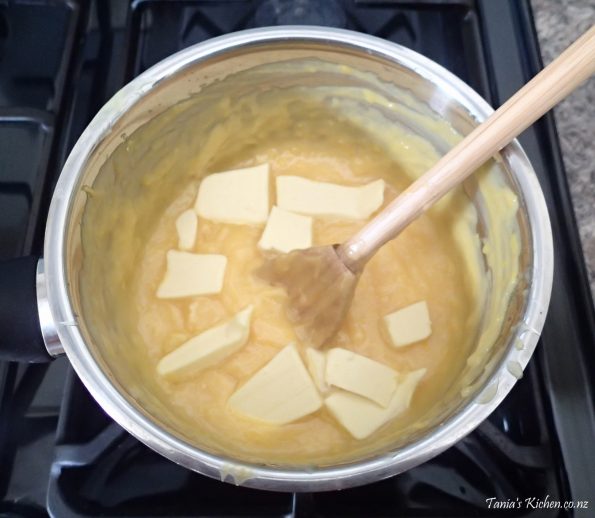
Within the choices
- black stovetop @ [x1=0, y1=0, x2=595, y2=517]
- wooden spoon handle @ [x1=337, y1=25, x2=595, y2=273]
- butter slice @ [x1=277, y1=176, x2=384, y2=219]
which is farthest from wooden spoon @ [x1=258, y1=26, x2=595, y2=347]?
black stovetop @ [x1=0, y1=0, x2=595, y2=517]

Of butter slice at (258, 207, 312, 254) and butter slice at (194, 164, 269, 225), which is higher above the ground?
butter slice at (194, 164, 269, 225)

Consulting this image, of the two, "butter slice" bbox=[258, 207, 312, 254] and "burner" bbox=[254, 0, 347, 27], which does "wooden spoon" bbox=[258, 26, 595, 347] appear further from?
"burner" bbox=[254, 0, 347, 27]

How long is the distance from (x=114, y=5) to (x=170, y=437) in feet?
2.44

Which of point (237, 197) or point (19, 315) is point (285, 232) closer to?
point (237, 197)

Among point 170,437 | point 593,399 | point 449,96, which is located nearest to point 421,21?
point 449,96

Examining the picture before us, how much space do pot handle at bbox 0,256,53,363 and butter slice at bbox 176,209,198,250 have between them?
11.6 inches

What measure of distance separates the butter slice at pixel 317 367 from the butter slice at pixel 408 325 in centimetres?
10

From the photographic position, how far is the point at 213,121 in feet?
3.03

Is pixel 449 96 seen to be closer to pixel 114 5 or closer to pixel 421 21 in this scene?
pixel 421 21

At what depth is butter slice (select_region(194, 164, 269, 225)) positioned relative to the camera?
3.14ft

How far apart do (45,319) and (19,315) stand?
0.03 m

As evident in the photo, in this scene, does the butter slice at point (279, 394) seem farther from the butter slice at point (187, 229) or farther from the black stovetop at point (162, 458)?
the butter slice at point (187, 229)

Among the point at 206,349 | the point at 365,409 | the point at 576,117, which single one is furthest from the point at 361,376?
the point at 576,117

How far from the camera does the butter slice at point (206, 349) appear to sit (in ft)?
2.73
